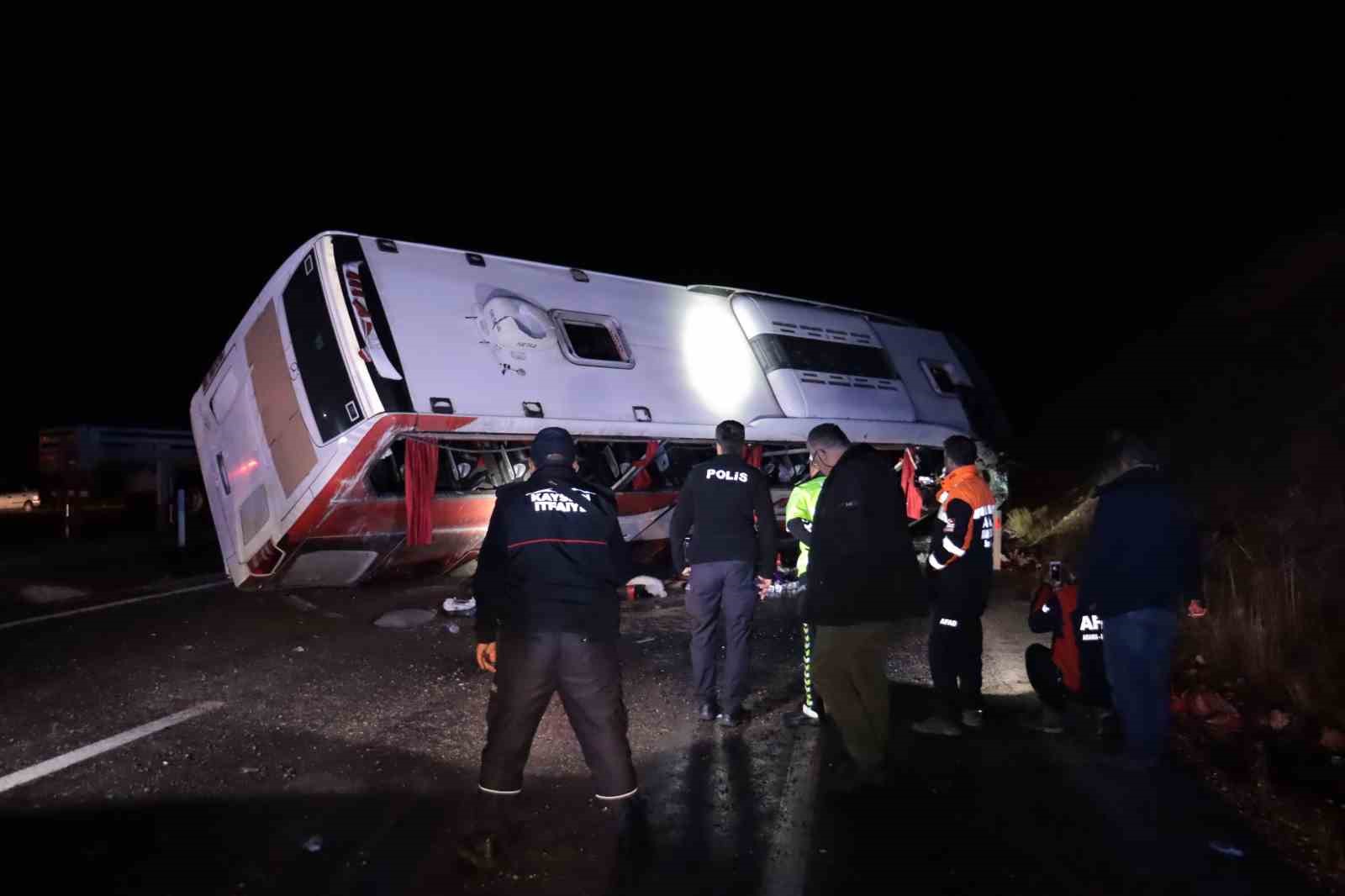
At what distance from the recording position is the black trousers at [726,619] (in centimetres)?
475

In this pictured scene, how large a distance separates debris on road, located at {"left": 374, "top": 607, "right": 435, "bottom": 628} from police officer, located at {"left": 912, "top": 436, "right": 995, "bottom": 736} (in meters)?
4.07

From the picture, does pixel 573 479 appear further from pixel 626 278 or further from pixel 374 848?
pixel 626 278

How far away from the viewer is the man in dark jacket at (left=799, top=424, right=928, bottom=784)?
13.0 feet

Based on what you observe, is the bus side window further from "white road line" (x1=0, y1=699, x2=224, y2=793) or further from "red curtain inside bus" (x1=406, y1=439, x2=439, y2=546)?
"white road line" (x1=0, y1=699, x2=224, y2=793)

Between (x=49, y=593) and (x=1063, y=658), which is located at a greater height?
(x=1063, y=658)

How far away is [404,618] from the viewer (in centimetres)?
700

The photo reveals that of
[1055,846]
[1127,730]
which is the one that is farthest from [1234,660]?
[1055,846]

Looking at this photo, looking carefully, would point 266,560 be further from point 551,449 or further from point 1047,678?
point 1047,678

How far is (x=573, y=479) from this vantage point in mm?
3484

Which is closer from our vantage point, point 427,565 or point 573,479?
point 573,479

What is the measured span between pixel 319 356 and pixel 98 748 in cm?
279

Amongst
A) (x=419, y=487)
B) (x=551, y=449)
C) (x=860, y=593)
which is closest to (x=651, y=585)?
(x=419, y=487)

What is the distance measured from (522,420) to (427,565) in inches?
63.9

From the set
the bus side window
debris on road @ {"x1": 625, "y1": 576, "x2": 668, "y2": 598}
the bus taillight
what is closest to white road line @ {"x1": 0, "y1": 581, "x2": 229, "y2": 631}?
the bus taillight
